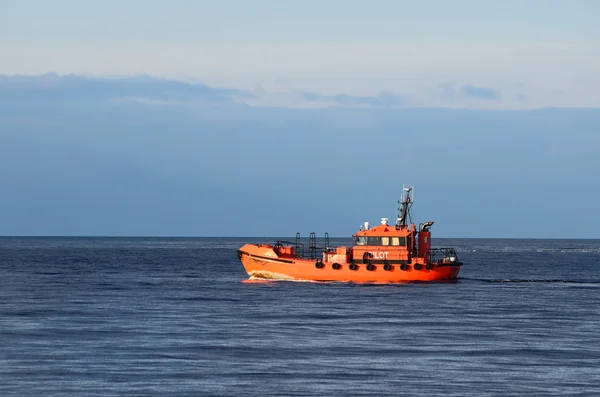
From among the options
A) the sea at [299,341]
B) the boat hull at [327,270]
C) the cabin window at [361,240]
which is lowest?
the sea at [299,341]

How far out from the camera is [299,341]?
124 ft

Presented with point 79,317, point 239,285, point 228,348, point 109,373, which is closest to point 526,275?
point 239,285

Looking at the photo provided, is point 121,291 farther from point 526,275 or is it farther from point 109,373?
point 526,275

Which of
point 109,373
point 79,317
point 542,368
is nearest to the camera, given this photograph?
point 109,373

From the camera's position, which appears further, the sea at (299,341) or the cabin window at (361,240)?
the cabin window at (361,240)

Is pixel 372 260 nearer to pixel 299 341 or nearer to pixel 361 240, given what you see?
pixel 361 240

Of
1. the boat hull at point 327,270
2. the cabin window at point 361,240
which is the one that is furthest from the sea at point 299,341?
the cabin window at point 361,240

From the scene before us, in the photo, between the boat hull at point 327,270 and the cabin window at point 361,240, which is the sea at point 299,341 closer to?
the boat hull at point 327,270

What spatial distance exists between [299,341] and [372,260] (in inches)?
1084

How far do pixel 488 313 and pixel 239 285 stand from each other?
22.5 meters

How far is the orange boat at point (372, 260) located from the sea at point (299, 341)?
92 centimetres

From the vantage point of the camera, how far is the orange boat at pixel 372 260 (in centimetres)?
6450

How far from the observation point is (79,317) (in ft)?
151

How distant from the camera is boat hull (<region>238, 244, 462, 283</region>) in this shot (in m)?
64.9
